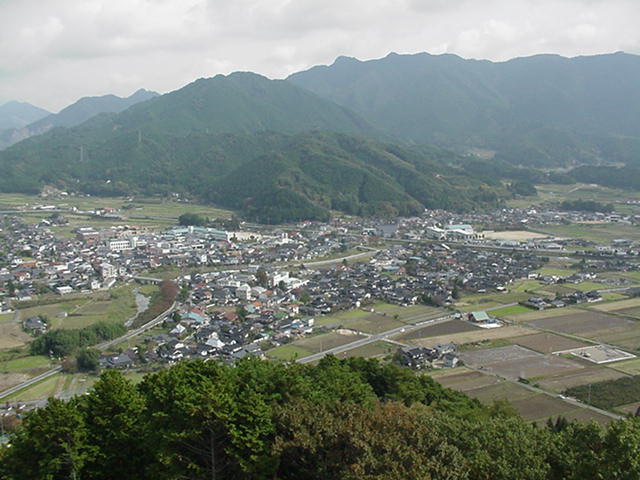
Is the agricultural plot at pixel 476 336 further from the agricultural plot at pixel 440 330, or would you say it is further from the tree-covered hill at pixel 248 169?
the tree-covered hill at pixel 248 169

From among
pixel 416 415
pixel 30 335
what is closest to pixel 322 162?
pixel 30 335

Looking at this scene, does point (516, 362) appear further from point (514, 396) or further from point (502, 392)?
point (514, 396)

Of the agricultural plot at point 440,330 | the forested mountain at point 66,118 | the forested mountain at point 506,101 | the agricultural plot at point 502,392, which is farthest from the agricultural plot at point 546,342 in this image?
the forested mountain at point 66,118

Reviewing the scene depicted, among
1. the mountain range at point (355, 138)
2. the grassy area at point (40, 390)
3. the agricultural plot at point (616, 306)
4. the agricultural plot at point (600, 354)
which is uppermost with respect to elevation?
the mountain range at point (355, 138)

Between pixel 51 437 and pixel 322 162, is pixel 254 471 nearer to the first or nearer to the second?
pixel 51 437

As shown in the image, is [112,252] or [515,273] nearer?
[515,273]

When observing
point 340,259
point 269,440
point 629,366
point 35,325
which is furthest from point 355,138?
point 269,440
